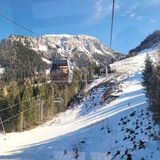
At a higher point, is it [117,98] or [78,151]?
[117,98]

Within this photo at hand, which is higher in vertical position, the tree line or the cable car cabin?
the cable car cabin

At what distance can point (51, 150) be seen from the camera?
39.8 m

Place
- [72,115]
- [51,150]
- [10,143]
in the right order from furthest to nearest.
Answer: [72,115] < [10,143] < [51,150]

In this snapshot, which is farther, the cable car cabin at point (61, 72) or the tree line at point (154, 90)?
the cable car cabin at point (61, 72)

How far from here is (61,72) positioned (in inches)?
1443

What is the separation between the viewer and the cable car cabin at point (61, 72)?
36469 millimetres

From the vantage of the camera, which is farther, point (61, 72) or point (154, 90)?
point (61, 72)

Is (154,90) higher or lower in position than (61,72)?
lower

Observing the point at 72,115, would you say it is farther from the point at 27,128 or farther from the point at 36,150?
the point at 36,150

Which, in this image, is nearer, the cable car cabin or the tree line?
the tree line

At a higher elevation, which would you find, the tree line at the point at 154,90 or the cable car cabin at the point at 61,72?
the cable car cabin at the point at 61,72

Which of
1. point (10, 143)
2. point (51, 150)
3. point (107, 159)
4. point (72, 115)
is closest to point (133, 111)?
point (51, 150)

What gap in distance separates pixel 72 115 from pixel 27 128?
10.5 m

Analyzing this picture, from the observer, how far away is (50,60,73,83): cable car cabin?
120 feet
